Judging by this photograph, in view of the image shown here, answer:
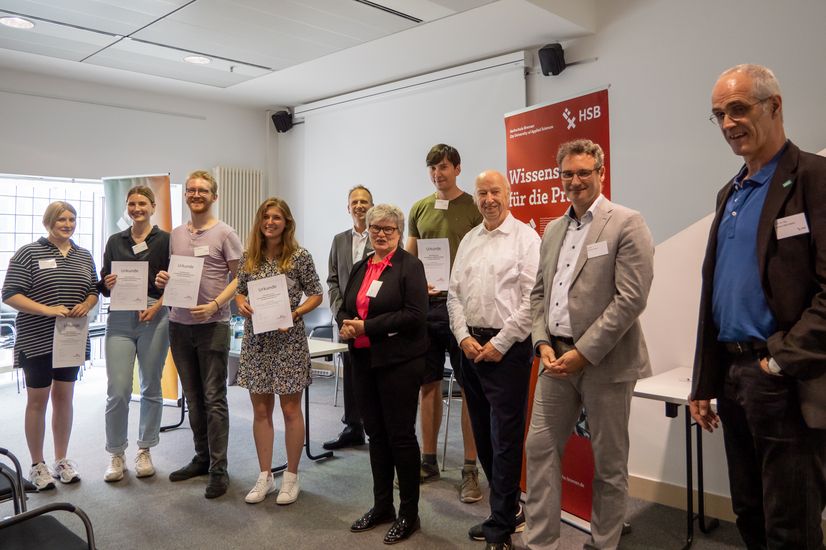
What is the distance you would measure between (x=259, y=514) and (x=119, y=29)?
349 cm

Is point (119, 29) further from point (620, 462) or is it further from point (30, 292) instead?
point (620, 462)

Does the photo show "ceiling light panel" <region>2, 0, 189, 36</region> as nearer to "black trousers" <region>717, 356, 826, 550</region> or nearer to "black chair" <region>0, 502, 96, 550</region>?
"black chair" <region>0, 502, 96, 550</region>

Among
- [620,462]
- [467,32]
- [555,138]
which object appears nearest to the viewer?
[620,462]

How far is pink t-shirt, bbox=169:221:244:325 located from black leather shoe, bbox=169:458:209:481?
897 mm

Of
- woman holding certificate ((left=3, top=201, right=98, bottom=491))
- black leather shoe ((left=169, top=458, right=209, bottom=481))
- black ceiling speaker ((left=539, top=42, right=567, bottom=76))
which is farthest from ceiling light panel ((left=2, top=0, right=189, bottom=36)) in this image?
black leather shoe ((left=169, top=458, right=209, bottom=481))

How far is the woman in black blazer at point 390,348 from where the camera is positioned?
8.57 feet

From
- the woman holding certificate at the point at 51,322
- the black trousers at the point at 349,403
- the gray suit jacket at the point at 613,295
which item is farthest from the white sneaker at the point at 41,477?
the gray suit jacket at the point at 613,295

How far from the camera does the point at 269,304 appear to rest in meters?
3.00

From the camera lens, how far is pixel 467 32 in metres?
4.54

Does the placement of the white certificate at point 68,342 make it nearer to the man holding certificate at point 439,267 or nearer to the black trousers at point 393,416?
the black trousers at point 393,416

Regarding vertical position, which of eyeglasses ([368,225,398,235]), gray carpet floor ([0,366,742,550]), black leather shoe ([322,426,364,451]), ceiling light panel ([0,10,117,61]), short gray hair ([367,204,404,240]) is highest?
ceiling light panel ([0,10,117,61])

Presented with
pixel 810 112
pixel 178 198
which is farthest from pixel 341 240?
pixel 178 198

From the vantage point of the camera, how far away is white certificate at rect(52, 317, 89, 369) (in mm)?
3373

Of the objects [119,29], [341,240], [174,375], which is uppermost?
[119,29]
